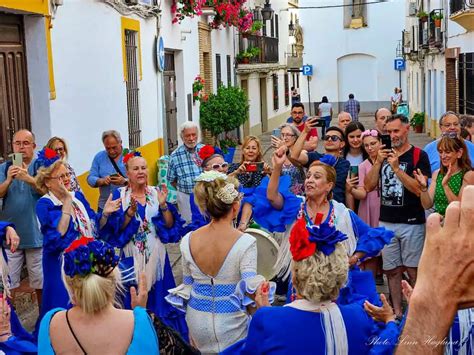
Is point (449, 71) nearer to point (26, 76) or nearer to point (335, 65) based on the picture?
point (26, 76)

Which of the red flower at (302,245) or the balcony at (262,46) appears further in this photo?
the balcony at (262,46)

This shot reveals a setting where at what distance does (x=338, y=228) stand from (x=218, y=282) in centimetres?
125

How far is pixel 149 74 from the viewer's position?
15.1 m

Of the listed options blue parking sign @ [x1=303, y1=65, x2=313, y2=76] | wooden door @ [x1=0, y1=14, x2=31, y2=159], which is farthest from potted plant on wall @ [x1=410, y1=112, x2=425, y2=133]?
wooden door @ [x1=0, y1=14, x2=31, y2=159]

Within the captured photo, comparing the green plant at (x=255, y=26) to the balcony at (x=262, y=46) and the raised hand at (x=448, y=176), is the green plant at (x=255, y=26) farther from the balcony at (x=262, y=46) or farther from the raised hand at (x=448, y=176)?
the raised hand at (x=448, y=176)

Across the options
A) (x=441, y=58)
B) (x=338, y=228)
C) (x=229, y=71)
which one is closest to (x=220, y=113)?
(x=229, y=71)

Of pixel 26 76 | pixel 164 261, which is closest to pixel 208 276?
pixel 164 261

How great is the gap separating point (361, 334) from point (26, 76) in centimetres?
686

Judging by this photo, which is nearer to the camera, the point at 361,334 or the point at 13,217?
the point at 361,334

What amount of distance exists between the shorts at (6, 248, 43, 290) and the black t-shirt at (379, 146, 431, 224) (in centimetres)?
298

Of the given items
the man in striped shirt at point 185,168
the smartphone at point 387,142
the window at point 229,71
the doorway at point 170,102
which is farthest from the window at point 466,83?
the smartphone at point 387,142

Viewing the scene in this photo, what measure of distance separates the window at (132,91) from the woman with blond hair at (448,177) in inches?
298

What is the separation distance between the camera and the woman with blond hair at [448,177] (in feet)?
22.0

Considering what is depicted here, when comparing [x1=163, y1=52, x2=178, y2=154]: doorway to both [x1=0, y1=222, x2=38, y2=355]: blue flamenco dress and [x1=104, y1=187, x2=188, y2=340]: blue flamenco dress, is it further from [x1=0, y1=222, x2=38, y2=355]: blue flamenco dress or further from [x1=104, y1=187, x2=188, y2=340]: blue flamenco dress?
[x1=0, y1=222, x2=38, y2=355]: blue flamenco dress
